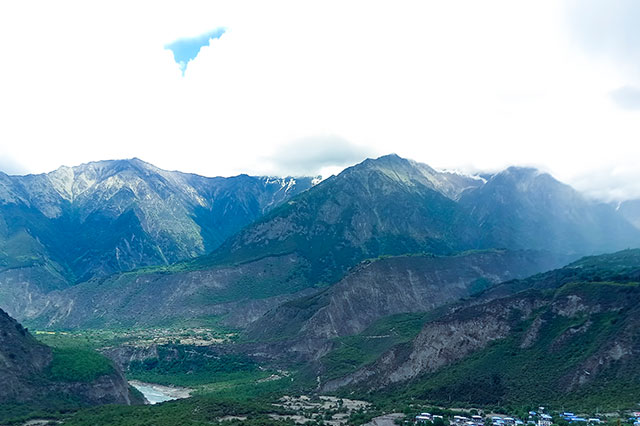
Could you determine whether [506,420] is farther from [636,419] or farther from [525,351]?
[525,351]

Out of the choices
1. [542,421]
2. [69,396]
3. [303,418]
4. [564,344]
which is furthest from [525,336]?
[69,396]

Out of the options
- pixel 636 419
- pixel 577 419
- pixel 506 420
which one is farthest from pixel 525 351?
pixel 636 419

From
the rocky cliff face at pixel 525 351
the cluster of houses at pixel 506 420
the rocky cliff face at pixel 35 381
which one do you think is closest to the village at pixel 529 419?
the cluster of houses at pixel 506 420

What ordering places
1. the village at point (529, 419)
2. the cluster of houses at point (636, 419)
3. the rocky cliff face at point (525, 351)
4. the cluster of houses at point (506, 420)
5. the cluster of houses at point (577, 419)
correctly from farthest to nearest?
the rocky cliff face at point (525, 351), the cluster of houses at point (506, 420), the cluster of houses at point (577, 419), the village at point (529, 419), the cluster of houses at point (636, 419)

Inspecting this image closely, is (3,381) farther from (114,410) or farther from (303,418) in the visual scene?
(303,418)

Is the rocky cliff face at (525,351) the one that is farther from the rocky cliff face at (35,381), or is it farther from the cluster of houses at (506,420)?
the rocky cliff face at (35,381)
